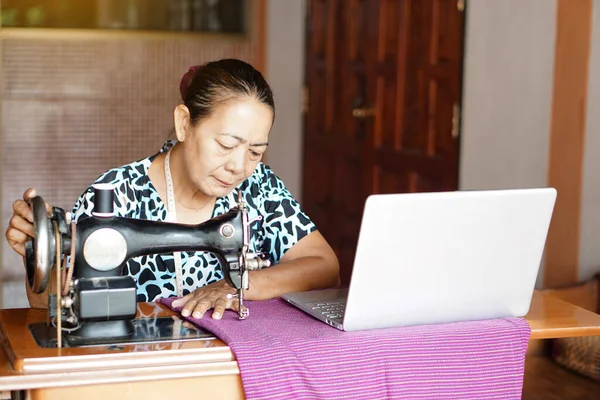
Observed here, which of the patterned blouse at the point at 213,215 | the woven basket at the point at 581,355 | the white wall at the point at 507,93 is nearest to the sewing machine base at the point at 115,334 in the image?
the patterned blouse at the point at 213,215

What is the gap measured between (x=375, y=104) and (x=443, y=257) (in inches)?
111

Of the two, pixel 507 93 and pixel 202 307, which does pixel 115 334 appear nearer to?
pixel 202 307

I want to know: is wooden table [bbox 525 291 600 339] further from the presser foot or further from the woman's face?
the woman's face

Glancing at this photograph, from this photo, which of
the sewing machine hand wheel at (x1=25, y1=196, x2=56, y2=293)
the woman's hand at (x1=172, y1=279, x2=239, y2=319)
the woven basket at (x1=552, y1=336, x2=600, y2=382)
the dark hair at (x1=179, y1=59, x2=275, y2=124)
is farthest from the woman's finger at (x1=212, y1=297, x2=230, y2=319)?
the woven basket at (x1=552, y1=336, x2=600, y2=382)

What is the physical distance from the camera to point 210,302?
185 cm

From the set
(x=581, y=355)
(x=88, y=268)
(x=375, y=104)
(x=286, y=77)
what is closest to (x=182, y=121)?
(x=88, y=268)

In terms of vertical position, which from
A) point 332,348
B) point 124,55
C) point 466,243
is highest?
point 124,55

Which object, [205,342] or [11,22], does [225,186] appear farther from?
[11,22]

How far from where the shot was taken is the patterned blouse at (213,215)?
85.7 inches

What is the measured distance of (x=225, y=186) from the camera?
2.12m

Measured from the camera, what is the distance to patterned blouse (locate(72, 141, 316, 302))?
7.14 ft

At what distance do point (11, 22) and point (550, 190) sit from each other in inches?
143

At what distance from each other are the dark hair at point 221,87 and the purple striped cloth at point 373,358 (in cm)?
51

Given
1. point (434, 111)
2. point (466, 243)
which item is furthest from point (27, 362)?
point (434, 111)
